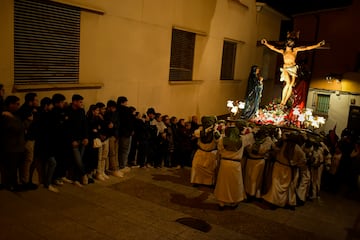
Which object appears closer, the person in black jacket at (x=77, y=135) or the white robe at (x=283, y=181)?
the person in black jacket at (x=77, y=135)

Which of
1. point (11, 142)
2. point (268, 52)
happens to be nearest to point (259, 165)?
point (11, 142)

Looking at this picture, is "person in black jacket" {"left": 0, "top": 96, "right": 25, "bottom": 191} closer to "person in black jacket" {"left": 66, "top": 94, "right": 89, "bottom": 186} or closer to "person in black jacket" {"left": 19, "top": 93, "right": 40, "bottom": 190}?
"person in black jacket" {"left": 19, "top": 93, "right": 40, "bottom": 190}

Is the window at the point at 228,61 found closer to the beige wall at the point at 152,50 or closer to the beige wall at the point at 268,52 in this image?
the beige wall at the point at 152,50

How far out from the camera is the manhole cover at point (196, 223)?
635cm

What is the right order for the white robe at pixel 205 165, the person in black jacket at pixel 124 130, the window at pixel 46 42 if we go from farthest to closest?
the person in black jacket at pixel 124 130 < the white robe at pixel 205 165 < the window at pixel 46 42

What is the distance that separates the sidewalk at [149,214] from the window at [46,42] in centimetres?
267

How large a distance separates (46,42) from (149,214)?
15.0ft

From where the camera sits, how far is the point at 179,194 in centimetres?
796

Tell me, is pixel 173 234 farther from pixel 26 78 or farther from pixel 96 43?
pixel 96 43

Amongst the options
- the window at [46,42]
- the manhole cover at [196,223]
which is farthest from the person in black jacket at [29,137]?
the manhole cover at [196,223]

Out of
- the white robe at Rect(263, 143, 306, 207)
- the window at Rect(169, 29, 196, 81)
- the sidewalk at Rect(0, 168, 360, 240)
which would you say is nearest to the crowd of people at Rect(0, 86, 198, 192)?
the sidewalk at Rect(0, 168, 360, 240)

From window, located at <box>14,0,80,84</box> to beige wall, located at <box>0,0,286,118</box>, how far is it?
0.21 meters

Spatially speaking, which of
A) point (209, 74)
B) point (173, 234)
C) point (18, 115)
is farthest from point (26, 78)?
point (209, 74)

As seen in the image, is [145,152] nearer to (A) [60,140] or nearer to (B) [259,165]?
(A) [60,140]
